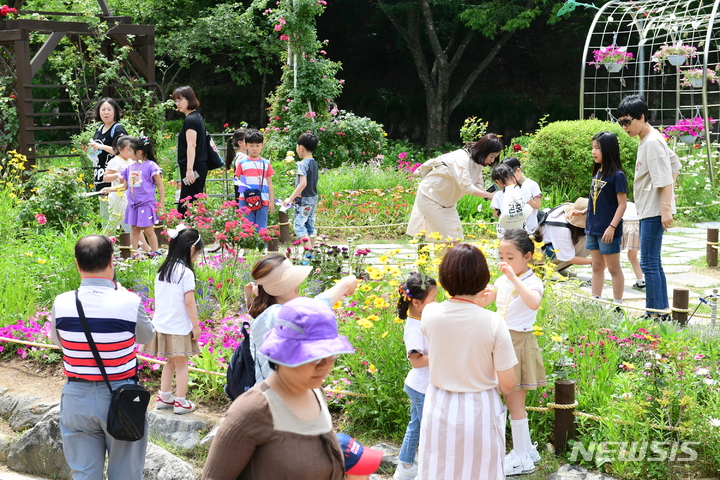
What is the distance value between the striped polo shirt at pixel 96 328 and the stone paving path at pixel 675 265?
3.85 m

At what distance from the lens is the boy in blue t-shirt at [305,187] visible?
805 cm

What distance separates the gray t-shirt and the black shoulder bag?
4949 millimetres

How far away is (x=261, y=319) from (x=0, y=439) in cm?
306

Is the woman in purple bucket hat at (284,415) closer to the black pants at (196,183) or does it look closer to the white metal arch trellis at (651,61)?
the black pants at (196,183)

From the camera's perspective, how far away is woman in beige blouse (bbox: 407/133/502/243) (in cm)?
649

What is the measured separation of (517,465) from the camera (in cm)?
389

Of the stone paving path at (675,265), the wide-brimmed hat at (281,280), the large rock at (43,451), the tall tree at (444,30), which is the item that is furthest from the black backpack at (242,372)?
the tall tree at (444,30)

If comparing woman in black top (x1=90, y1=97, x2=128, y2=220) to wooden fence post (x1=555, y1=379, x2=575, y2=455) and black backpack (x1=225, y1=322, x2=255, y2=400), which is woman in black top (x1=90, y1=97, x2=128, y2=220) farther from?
wooden fence post (x1=555, y1=379, x2=575, y2=455)

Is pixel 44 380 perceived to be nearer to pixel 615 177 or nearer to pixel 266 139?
pixel 615 177

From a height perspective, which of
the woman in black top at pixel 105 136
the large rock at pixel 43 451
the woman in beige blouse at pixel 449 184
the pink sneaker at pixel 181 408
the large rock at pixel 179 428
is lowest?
the large rock at pixel 43 451

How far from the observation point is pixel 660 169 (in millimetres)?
5973

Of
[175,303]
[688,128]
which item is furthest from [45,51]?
[688,128]

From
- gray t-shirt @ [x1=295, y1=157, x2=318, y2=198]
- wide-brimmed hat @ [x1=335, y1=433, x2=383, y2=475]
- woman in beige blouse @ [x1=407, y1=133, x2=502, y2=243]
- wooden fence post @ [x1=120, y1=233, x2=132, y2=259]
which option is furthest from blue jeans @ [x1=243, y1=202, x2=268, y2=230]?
wide-brimmed hat @ [x1=335, y1=433, x2=383, y2=475]

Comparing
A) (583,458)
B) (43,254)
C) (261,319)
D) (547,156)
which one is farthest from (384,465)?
(547,156)
